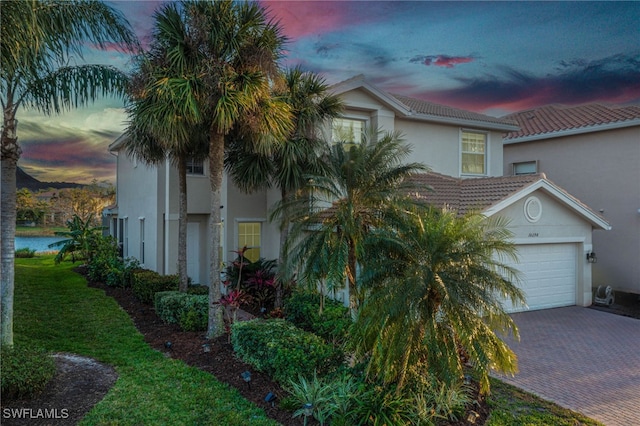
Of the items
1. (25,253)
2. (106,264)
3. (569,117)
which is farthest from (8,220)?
(25,253)

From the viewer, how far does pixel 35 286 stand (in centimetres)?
1744

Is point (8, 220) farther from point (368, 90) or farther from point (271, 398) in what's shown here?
point (368, 90)

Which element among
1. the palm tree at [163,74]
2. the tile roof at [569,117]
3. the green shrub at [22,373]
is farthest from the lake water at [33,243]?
the tile roof at [569,117]

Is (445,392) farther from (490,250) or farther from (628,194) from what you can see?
(628,194)

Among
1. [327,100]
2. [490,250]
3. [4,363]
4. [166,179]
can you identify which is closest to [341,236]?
[490,250]

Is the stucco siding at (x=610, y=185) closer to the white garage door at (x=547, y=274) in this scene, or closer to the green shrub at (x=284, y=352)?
the white garage door at (x=547, y=274)

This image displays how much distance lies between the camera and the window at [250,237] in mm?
16852

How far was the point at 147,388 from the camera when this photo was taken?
7031 mm

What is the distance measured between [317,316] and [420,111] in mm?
10086

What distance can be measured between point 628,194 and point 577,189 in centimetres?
209

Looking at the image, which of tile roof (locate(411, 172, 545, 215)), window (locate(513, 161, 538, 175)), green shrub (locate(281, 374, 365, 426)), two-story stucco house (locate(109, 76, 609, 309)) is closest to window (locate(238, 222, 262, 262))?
two-story stucco house (locate(109, 76, 609, 309))

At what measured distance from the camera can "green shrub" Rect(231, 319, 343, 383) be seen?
6.96m

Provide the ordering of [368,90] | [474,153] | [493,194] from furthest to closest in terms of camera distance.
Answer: [474,153] < [368,90] < [493,194]

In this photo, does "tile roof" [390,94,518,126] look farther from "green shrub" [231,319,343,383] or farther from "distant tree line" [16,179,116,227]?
"distant tree line" [16,179,116,227]
